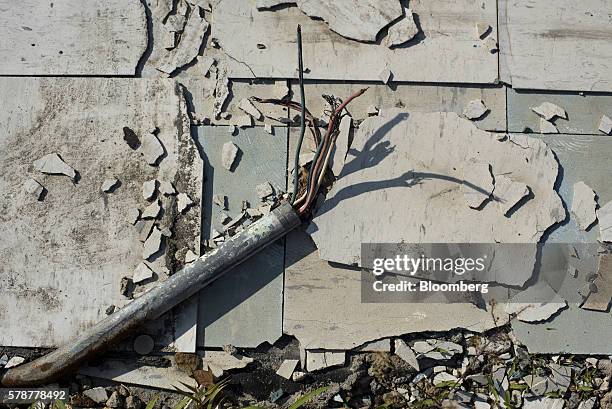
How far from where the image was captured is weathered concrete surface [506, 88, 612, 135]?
2.81 meters

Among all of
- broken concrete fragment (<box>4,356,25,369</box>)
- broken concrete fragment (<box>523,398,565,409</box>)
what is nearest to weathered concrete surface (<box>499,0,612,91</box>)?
broken concrete fragment (<box>523,398,565,409</box>)

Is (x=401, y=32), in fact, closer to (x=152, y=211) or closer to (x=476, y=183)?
(x=476, y=183)

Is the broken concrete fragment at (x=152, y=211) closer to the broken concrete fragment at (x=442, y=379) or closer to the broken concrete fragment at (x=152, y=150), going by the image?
the broken concrete fragment at (x=152, y=150)

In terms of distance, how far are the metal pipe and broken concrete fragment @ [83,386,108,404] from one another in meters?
0.12

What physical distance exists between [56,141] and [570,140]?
7.10 ft

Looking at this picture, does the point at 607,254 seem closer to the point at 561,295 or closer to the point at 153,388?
the point at 561,295

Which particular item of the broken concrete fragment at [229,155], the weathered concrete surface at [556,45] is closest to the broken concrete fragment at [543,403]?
the weathered concrete surface at [556,45]

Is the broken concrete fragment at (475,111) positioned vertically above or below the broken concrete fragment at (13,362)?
above

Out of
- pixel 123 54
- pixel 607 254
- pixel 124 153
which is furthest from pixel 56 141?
pixel 607 254

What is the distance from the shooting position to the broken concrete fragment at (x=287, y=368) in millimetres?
2670

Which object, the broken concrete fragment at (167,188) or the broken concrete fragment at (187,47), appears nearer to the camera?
the broken concrete fragment at (167,188)

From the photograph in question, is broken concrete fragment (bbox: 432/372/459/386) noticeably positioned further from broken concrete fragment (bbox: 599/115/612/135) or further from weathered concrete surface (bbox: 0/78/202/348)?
broken concrete fragment (bbox: 599/115/612/135)

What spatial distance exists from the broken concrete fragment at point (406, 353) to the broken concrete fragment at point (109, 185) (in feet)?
4.34

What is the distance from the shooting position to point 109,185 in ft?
9.00
